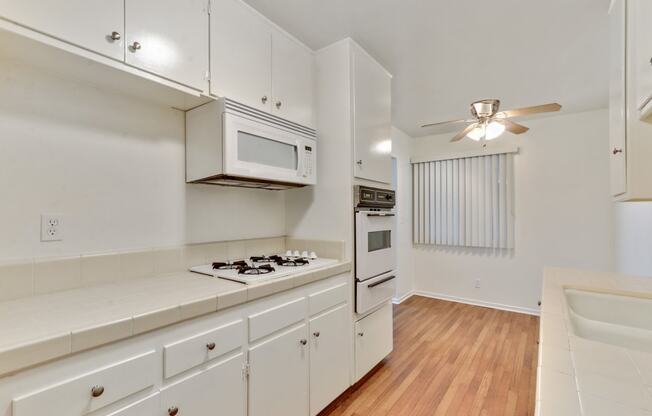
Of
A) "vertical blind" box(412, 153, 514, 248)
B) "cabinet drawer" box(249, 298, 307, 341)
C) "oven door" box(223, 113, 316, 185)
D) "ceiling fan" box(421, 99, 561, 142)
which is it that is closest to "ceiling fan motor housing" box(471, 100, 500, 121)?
"ceiling fan" box(421, 99, 561, 142)

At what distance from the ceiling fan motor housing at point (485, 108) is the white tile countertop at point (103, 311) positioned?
1791mm

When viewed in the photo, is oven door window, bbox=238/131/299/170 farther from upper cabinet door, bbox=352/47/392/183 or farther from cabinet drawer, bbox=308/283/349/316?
cabinet drawer, bbox=308/283/349/316

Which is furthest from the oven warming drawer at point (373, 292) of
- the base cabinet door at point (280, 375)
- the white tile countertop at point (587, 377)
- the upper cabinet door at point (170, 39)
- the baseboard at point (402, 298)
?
the baseboard at point (402, 298)

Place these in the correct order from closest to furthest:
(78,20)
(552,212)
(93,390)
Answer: (93,390) → (78,20) → (552,212)

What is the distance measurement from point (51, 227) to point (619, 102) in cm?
239

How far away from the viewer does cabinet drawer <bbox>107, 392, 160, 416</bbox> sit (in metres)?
0.93

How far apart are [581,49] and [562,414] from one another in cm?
260

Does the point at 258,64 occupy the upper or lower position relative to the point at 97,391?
upper

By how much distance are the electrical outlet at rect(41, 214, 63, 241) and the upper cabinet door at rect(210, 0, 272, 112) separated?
0.89 meters

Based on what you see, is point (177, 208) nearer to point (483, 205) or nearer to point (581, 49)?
point (581, 49)

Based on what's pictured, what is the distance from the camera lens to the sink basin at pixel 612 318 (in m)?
1.16

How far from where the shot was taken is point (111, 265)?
142 cm

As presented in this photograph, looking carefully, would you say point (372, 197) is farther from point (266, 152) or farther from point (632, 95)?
point (632, 95)

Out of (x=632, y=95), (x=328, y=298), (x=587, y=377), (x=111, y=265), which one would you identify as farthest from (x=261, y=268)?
(x=632, y=95)
